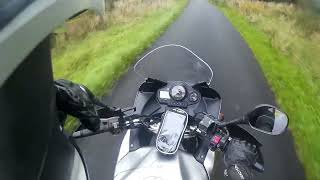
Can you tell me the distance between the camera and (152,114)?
105 centimetres

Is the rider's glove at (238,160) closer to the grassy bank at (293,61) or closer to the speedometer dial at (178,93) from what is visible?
the speedometer dial at (178,93)

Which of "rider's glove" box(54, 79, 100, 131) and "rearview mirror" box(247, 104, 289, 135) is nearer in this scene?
"rider's glove" box(54, 79, 100, 131)

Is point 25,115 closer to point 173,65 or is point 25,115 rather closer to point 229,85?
point 173,65

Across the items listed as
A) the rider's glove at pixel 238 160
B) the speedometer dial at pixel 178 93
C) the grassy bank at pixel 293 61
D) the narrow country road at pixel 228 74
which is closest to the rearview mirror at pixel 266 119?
the rider's glove at pixel 238 160

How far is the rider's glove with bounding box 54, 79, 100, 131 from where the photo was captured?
2.07ft

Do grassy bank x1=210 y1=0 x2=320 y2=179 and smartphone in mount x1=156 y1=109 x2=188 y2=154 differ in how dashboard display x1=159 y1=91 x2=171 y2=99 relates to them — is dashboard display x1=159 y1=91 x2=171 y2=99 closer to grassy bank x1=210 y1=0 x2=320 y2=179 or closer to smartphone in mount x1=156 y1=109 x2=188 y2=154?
smartphone in mount x1=156 y1=109 x2=188 y2=154

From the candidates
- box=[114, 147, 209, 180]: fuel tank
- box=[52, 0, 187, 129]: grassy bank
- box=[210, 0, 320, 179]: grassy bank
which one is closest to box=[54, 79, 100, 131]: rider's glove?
box=[114, 147, 209, 180]: fuel tank

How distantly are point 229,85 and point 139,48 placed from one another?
0.91ft

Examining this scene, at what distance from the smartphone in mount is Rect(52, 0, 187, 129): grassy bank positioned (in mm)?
330

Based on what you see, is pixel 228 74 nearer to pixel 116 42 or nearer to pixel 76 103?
pixel 116 42

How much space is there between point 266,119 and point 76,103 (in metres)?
0.43

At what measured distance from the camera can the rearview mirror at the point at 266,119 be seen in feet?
3.12

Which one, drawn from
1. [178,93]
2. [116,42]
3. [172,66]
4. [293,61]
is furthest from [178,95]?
[293,61]

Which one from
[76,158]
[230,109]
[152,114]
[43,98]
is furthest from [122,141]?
[43,98]
